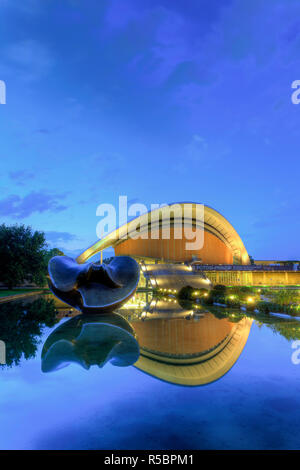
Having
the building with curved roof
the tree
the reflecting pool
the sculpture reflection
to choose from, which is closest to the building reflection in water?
the reflecting pool

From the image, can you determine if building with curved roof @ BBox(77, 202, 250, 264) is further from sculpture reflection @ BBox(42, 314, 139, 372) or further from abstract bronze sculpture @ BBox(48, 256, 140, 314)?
sculpture reflection @ BBox(42, 314, 139, 372)

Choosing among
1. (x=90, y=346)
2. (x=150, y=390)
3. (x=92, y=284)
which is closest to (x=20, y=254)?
(x=92, y=284)

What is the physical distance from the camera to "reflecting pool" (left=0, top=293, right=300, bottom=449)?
3.09 meters

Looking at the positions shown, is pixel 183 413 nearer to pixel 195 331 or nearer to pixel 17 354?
pixel 17 354

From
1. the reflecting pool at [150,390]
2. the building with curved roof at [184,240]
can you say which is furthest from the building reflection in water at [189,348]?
the building with curved roof at [184,240]

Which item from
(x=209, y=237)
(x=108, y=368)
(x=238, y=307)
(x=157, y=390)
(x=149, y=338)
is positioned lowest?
(x=157, y=390)

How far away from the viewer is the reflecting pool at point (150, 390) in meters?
3.09

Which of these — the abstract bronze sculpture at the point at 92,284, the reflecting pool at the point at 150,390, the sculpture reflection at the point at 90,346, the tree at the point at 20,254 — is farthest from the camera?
the tree at the point at 20,254

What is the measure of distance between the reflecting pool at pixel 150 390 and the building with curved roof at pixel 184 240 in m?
32.2

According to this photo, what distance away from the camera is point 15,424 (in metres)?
3.33

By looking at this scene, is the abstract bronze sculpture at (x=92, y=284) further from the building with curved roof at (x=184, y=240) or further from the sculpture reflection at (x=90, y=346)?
the building with curved roof at (x=184, y=240)

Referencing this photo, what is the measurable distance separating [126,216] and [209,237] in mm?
12027

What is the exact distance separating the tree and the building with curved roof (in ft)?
46.4
